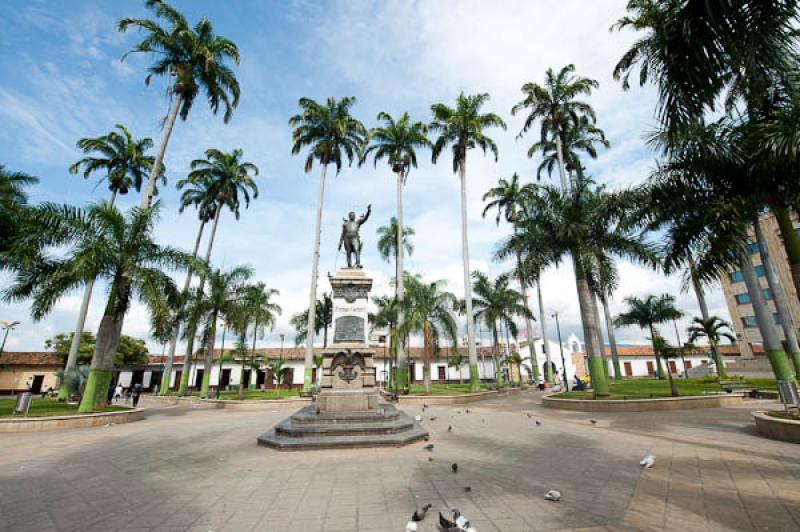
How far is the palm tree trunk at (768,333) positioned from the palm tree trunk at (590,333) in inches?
203

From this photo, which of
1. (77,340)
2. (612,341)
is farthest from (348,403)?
(612,341)

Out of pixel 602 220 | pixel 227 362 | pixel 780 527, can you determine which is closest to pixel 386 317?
pixel 602 220

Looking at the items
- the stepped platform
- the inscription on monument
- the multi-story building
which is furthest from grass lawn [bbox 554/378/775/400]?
the multi-story building

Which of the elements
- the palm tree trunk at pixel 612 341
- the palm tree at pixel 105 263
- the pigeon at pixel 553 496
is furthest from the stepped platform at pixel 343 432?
the palm tree trunk at pixel 612 341

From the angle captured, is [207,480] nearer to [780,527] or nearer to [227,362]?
[780,527]

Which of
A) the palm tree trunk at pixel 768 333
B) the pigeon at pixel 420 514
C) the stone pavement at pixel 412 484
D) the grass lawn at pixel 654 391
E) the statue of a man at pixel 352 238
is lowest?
the stone pavement at pixel 412 484

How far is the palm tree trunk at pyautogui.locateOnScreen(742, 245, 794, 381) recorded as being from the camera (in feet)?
34.8

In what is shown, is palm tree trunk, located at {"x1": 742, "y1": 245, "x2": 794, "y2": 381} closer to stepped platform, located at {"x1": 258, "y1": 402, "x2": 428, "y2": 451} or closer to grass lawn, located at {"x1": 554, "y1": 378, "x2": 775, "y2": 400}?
grass lawn, located at {"x1": 554, "y1": 378, "x2": 775, "y2": 400}

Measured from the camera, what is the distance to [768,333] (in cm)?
1126

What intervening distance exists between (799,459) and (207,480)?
9681mm

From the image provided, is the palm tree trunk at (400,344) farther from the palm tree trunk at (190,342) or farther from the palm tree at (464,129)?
the palm tree trunk at (190,342)

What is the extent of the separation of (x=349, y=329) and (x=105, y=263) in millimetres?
10317

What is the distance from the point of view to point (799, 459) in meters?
5.78

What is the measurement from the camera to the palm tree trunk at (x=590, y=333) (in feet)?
49.0
